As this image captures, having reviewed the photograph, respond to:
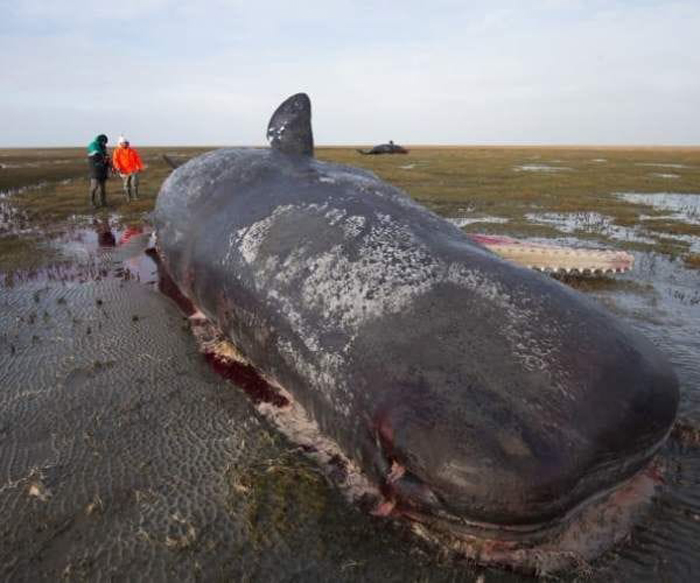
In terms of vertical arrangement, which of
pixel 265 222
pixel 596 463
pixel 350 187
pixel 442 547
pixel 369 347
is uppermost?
pixel 350 187

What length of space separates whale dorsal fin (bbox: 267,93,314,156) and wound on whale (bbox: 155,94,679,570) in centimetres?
164

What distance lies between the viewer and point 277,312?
13.6ft

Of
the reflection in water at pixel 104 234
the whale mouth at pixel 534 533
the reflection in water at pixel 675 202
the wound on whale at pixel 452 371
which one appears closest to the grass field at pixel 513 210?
the reflection in water at pixel 675 202

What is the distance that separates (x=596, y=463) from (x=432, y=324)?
115cm

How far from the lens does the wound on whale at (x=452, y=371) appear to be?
2711 millimetres

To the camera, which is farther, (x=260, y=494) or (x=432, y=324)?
(x=260, y=494)

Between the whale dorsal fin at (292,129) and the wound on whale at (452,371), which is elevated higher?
the whale dorsal fin at (292,129)

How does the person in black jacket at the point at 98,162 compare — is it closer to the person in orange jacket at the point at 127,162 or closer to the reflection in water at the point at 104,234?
the person in orange jacket at the point at 127,162

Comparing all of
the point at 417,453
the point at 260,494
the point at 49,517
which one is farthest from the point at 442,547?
the point at 49,517

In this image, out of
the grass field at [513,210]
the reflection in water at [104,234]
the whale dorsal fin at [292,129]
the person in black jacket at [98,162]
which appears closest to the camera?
the whale dorsal fin at [292,129]

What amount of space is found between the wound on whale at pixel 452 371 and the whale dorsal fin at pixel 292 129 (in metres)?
1.64

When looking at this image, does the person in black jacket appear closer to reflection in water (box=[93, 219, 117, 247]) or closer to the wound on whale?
reflection in water (box=[93, 219, 117, 247])

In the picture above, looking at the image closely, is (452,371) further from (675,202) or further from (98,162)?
(675,202)

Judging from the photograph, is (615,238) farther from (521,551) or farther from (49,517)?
(49,517)
